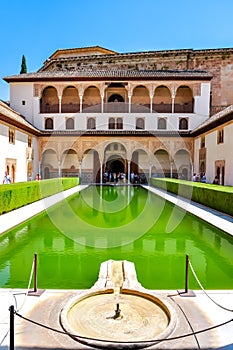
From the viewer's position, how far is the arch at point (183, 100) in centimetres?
2927

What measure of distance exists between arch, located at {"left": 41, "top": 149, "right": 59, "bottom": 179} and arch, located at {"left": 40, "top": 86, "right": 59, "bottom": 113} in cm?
414

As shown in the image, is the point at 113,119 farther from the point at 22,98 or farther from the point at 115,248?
the point at 115,248

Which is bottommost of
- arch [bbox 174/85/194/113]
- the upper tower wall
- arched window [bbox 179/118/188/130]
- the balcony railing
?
arched window [bbox 179/118/188/130]

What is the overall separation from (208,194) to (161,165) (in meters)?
16.6

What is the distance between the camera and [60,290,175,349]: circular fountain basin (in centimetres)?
316

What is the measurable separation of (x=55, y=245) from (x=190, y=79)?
77.7ft

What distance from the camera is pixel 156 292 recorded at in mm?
4379

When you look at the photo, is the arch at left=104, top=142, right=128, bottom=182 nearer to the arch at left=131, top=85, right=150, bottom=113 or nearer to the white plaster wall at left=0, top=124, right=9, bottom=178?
the arch at left=131, top=85, right=150, bottom=113

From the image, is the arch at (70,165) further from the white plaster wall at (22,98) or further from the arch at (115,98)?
the arch at (115,98)

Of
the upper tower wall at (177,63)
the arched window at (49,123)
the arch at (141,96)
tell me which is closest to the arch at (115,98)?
the arch at (141,96)

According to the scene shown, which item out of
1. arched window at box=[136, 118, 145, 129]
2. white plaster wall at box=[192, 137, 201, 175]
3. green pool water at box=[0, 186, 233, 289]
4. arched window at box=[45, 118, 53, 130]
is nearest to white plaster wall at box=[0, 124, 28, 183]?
arched window at box=[45, 118, 53, 130]

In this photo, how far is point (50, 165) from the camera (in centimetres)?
2895

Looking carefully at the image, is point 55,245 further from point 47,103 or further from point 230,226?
point 47,103

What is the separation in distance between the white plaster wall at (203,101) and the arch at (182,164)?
12.5 ft
